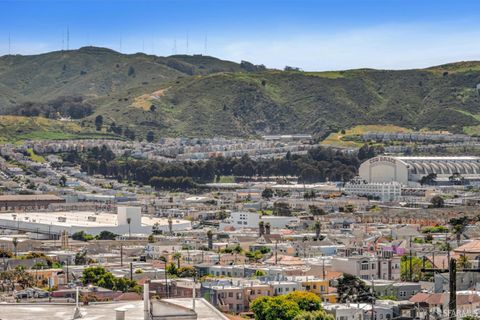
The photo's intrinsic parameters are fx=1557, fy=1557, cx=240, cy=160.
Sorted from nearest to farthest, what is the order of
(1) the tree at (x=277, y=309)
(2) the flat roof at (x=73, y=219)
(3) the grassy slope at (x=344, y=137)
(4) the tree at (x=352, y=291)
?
(1) the tree at (x=277, y=309), (4) the tree at (x=352, y=291), (2) the flat roof at (x=73, y=219), (3) the grassy slope at (x=344, y=137)

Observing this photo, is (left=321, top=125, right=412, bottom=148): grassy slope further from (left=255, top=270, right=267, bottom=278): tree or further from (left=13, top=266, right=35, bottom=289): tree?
(left=13, top=266, right=35, bottom=289): tree

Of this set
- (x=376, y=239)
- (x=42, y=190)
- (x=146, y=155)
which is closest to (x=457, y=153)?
(x=146, y=155)

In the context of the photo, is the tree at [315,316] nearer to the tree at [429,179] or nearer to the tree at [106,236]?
the tree at [106,236]

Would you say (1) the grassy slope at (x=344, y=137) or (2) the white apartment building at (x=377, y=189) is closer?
(2) the white apartment building at (x=377, y=189)

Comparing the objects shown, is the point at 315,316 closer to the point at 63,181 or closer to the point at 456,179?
the point at 456,179

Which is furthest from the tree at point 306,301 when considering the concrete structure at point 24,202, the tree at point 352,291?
the concrete structure at point 24,202

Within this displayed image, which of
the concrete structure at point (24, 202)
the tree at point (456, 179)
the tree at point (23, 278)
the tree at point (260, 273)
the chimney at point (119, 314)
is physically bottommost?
the tree at point (260, 273)

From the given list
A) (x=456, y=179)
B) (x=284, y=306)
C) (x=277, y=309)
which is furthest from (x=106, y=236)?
(x=456, y=179)
